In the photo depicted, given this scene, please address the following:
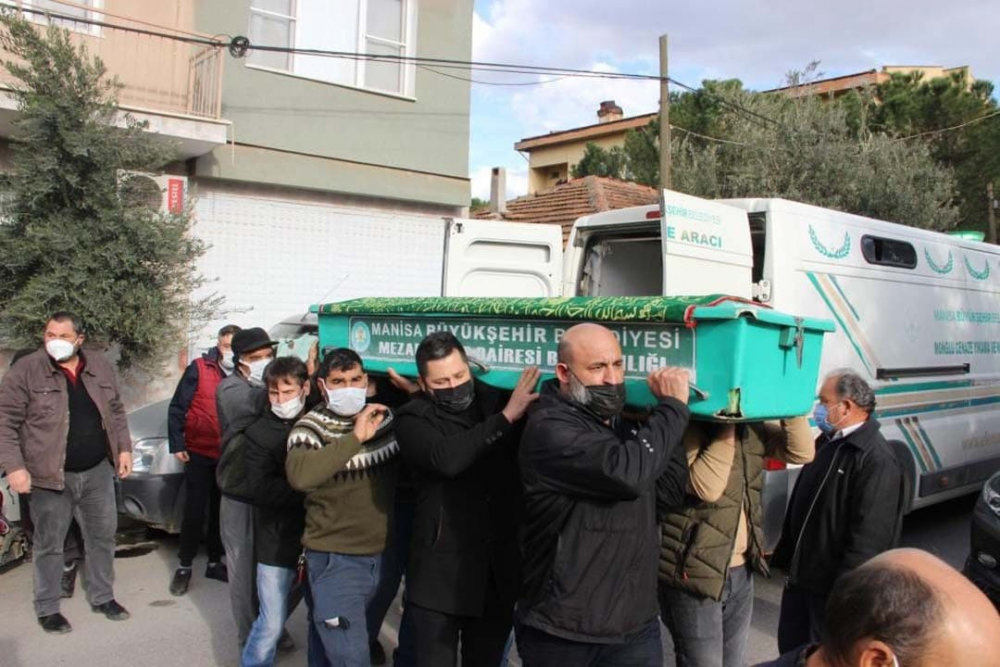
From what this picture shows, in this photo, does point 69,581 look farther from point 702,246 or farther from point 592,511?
point 702,246

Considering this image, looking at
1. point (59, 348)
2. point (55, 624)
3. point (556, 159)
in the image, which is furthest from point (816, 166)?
point (556, 159)

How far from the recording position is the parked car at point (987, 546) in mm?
5143

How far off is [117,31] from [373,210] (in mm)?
3897

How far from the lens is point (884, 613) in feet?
4.57

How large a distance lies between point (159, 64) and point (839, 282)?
27.8 feet

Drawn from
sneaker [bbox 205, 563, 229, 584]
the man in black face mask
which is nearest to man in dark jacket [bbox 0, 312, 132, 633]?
sneaker [bbox 205, 563, 229, 584]

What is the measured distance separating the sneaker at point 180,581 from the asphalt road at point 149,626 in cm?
6

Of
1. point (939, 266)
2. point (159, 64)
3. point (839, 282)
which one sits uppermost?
point (159, 64)

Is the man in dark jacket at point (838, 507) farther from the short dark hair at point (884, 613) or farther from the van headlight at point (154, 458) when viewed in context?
the van headlight at point (154, 458)

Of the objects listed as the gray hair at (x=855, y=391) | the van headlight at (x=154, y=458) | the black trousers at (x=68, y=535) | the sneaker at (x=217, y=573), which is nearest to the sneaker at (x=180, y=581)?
the sneaker at (x=217, y=573)

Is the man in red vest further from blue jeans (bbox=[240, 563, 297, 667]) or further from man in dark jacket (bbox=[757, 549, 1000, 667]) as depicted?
man in dark jacket (bbox=[757, 549, 1000, 667])

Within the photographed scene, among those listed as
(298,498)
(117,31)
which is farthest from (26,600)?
(117,31)

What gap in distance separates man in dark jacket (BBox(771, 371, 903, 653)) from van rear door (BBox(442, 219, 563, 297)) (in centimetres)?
283

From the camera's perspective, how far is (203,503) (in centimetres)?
593
